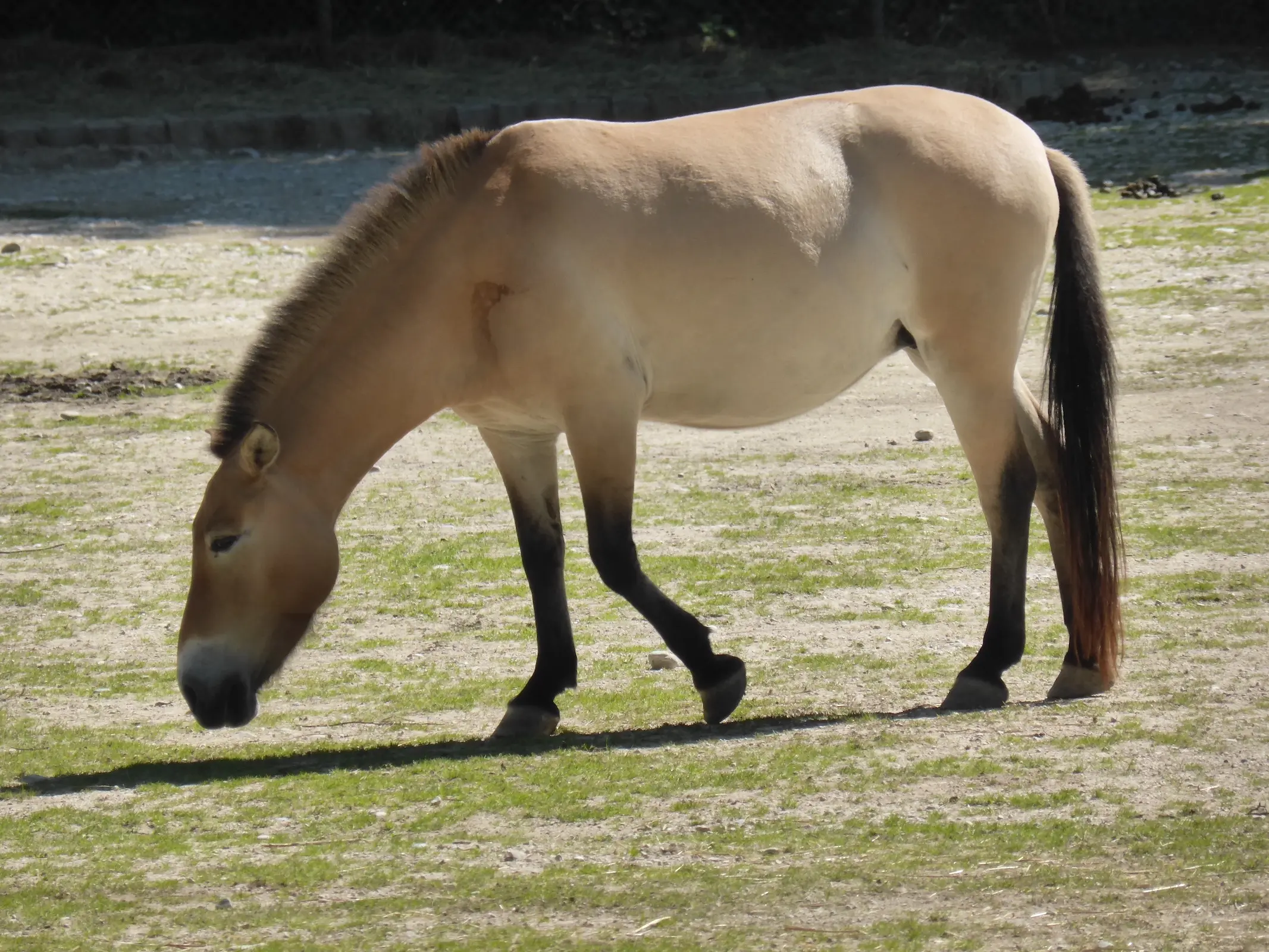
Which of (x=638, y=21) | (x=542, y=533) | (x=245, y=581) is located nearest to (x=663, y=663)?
(x=542, y=533)

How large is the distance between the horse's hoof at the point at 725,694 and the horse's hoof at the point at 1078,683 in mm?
944

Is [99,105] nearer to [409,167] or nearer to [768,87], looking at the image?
[768,87]

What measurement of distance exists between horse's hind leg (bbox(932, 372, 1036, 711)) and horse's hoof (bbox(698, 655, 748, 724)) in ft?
2.52

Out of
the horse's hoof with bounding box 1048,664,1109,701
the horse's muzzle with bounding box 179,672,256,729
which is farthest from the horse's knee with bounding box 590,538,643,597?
the horse's hoof with bounding box 1048,664,1109,701

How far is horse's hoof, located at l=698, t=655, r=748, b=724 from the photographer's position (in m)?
5.15

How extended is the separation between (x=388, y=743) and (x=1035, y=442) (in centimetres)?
224

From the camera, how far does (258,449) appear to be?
482 cm

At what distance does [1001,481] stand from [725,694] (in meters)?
1.10

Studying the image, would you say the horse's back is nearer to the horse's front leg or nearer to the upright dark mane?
the upright dark mane

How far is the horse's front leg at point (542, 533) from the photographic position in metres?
5.47

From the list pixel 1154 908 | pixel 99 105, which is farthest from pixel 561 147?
pixel 99 105

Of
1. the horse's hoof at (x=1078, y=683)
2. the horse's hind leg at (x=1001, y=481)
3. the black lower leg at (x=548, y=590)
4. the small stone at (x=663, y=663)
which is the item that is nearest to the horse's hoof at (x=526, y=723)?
the black lower leg at (x=548, y=590)

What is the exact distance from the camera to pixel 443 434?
9242mm

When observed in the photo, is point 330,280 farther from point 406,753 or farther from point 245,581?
point 406,753
